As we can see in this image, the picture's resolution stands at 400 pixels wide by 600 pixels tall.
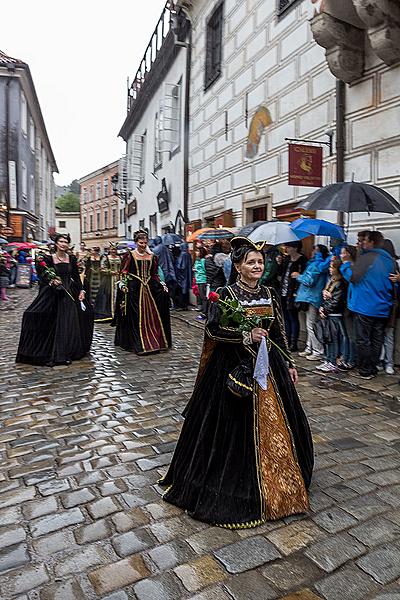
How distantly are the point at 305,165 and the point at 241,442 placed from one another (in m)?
6.05

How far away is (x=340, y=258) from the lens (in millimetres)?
6930

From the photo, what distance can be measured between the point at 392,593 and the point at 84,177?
5805 cm

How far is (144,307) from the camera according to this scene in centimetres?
821

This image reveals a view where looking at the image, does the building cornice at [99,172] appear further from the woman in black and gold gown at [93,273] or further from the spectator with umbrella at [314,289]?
the spectator with umbrella at [314,289]

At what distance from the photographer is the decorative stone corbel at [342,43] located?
282 inches

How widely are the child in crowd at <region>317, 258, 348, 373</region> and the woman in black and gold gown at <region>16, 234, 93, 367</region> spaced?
343 cm

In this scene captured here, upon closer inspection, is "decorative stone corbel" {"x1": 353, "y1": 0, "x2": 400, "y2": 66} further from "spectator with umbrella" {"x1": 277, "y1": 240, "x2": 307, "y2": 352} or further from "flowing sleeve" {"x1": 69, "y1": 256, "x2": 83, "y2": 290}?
"flowing sleeve" {"x1": 69, "y1": 256, "x2": 83, "y2": 290}

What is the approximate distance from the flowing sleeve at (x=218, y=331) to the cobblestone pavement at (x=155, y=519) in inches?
41.6

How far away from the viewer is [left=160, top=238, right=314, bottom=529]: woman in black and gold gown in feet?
9.65

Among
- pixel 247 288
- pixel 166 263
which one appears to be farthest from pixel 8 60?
pixel 247 288

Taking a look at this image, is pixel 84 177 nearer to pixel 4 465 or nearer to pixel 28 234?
pixel 28 234

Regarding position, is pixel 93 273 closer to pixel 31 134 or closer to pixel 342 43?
pixel 342 43

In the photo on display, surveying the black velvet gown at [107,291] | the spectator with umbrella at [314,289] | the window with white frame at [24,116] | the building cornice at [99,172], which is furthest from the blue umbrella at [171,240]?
the building cornice at [99,172]

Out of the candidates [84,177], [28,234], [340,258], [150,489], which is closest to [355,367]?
[340,258]
